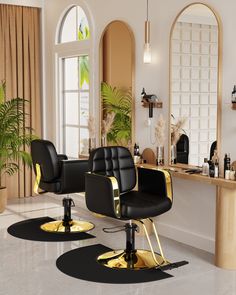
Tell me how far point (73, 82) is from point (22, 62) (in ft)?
2.61

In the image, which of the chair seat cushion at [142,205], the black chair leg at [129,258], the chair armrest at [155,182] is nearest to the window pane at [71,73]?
the chair armrest at [155,182]

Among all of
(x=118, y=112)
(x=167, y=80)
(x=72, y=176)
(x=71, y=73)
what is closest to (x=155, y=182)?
(x=72, y=176)

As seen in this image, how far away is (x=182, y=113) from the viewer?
4676 mm

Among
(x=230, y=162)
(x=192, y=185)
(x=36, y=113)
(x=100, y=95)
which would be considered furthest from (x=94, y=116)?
(x=230, y=162)

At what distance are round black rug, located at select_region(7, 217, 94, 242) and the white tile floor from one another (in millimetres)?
90

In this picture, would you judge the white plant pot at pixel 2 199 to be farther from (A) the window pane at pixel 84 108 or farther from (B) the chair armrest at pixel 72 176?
(B) the chair armrest at pixel 72 176

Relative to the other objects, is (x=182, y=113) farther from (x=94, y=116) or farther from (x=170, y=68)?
(x=94, y=116)

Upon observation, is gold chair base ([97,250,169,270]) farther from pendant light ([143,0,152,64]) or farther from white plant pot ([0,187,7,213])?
white plant pot ([0,187,7,213])

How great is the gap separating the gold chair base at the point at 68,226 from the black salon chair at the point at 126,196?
2.86 ft

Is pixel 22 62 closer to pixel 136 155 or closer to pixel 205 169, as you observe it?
pixel 136 155

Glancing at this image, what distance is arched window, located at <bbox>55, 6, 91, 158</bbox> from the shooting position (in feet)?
20.0

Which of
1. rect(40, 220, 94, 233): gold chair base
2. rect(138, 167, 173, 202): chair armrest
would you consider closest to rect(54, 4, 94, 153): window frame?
rect(40, 220, 94, 233): gold chair base

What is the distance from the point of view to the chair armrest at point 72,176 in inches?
190

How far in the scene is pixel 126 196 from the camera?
4.20m
